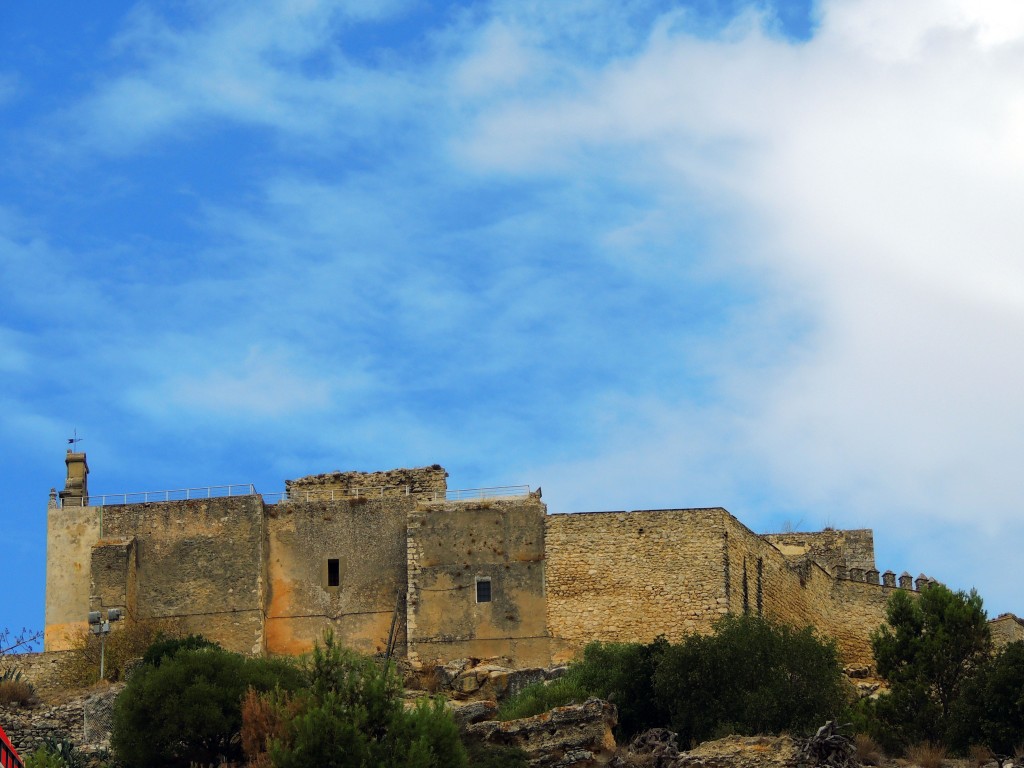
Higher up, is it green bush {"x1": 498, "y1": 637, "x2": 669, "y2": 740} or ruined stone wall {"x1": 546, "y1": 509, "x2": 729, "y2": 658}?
ruined stone wall {"x1": 546, "y1": 509, "x2": 729, "y2": 658}

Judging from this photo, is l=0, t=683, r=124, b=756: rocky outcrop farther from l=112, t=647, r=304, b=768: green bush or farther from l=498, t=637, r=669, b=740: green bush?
l=498, t=637, r=669, b=740: green bush

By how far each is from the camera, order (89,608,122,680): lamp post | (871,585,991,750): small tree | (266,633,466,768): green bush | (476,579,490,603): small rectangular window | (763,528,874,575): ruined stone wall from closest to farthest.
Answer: (266,633,466,768): green bush → (871,585,991,750): small tree → (89,608,122,680): lamp post → (476,579,490,603): small rectangular window → (763,528,874,575): ruined stone wall

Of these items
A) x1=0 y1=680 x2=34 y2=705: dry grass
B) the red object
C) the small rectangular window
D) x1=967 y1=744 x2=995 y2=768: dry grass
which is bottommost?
x1=967 y1=744 x2=995 y2=768: dry grass

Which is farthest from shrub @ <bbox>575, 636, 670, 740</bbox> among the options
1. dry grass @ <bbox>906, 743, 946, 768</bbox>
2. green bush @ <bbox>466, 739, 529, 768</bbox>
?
dry grass @ <bbox>906, 743, 946, 768</bbox>

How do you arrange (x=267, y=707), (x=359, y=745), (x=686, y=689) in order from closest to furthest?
(x=359, y=745) → (x=267, y=707) → (x=686, y=689)

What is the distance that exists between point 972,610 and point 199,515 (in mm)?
17689

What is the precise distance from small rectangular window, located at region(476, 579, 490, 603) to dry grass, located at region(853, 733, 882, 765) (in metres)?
12.1

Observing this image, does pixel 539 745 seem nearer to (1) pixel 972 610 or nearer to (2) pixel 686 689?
(2) pixel 686 689

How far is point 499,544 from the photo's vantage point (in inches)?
1975

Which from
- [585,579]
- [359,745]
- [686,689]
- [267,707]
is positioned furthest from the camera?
[585,579]

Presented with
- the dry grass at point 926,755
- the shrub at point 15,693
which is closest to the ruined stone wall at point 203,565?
the shrub at point 15,693

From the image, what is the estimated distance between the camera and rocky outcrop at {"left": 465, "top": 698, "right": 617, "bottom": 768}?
3728 centimetres

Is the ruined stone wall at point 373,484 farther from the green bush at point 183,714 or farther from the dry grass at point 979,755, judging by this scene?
the dry grass at point 979,755

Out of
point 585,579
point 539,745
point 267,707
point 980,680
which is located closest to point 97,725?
point 267,707
